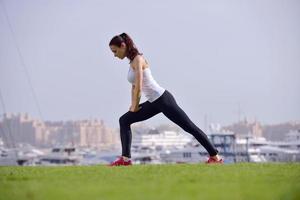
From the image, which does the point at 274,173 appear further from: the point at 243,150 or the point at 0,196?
the point at 243,150

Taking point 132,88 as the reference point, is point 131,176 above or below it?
below

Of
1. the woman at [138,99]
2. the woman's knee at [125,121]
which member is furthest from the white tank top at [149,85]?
the woman's knee at [125,121]

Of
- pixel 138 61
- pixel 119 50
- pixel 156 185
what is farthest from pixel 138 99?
pixel 156 185

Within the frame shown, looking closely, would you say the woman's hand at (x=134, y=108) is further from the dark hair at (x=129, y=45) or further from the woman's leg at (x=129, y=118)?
the dark hair at (x=129, y=45)

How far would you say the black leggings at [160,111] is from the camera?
9.23 m

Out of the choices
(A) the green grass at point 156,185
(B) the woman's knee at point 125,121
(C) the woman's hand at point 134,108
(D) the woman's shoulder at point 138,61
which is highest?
(D) the woman's shoulder at point 138,61

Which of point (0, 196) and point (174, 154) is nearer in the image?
point (0, 196)

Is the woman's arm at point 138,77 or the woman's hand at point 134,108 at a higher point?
the woman's arm at point 138,77

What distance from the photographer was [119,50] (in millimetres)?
9227

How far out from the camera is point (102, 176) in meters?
6.96

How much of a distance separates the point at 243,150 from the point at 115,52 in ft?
351

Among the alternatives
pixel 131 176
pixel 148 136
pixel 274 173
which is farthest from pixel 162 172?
pixel 148 136

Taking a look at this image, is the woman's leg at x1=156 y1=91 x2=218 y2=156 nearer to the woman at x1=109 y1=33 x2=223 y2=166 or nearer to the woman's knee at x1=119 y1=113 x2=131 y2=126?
the woman at x1=109 y1=33 x2=223 y2=166

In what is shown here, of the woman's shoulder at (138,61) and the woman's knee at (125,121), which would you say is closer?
the woman's shoulder at (138,61)
